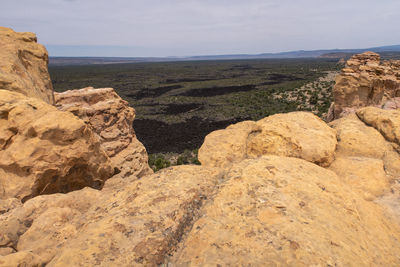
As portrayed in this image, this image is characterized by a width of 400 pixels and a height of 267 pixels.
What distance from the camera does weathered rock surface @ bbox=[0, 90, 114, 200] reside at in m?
5.62

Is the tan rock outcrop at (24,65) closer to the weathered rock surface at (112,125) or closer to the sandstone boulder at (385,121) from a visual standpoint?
the weathered rock surface at (112,125)

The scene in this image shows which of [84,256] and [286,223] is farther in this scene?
[286,223]

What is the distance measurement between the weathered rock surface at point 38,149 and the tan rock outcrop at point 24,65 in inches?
39.2

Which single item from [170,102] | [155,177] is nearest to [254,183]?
[155,177]

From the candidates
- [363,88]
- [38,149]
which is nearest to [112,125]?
[38,149]

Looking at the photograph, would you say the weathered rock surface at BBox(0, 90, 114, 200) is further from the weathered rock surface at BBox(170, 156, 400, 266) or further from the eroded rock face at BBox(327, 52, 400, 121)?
the eroded rock face at BBox(327, 52, 400, 121)

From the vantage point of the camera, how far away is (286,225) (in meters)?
3.63

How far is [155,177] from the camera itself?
527 cm

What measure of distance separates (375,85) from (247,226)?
2229cm

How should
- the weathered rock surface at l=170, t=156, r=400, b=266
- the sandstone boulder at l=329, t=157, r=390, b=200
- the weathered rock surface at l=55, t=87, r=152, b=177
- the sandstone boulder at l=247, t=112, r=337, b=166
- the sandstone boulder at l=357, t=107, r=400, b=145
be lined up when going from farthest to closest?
1. the weathered rock surface at l=55, t=87, r=152, b=177
2. the sandstone boulder at l=357, t=107, r=400, b=145
3. the sandstone boulder at l=247, t=112, r=337, b=166
4. the sandstone boulder at l=329, t=157, r=390, b=200
5. the weathered rock surface at l=170, t=156, r=400, b=266

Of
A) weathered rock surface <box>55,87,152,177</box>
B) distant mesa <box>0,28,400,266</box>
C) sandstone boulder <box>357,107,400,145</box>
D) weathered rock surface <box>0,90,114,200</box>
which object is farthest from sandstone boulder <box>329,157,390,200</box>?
weathered rock surface <box>55,87,152,177</box>

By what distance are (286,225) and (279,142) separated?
315cm

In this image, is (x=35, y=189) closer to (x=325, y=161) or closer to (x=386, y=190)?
(x=325, y=161)

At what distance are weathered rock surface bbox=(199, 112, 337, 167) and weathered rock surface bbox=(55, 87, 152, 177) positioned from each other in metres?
5.13
